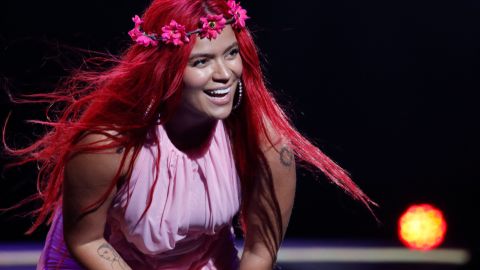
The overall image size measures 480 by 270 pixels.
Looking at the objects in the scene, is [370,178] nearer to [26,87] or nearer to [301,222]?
[301,222]

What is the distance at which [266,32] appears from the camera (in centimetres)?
344

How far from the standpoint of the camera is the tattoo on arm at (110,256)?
237 cm

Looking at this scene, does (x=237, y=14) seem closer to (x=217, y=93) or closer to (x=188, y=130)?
(x=217, y=93)

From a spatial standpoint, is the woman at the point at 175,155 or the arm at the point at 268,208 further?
the arm at the point at 268,208

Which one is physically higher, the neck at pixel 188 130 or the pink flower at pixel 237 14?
the pink flower at pixel 237 14

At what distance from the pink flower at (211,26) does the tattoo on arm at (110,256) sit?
0.50 metres

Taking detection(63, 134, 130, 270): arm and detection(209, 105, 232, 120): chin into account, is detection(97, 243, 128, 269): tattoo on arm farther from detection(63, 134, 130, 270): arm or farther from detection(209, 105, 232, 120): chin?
detection(209, 105, 232, 120): chin

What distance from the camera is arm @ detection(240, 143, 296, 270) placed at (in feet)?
8.14

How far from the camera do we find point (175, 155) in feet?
7.90

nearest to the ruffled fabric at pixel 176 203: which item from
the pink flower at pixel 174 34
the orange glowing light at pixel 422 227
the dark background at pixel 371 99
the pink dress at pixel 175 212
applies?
the pink dress at pixel 175 212

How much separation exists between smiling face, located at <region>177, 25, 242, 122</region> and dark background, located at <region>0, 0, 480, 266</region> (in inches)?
40.9

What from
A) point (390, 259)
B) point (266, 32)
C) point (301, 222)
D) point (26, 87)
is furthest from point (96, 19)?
point (390, 259)

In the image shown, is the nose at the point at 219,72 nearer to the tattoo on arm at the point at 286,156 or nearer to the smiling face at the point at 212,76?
the smiling face at the point at 212,76

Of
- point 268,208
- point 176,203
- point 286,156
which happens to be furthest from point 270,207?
point 176,203
